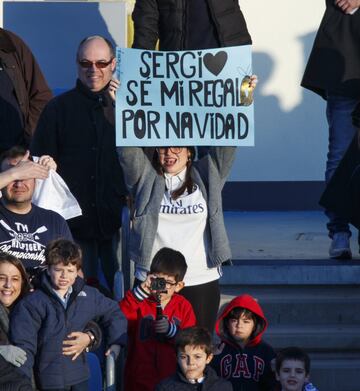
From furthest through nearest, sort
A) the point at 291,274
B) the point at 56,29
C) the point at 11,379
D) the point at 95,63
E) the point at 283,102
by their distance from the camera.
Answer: the point at 283,102
the point at 56,29
the point at 291,274
the point at 95,63
the point at 11,379

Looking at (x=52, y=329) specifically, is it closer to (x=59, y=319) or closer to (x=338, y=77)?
(x=59, y=319)

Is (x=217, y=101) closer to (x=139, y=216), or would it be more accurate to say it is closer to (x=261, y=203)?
(x=139, y=216)

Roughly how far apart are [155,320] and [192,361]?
0.52 meters

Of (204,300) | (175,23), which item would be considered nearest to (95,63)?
(175,23)

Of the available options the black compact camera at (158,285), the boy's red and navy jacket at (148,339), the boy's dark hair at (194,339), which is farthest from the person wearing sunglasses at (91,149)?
the boy's dark hair at (194,339)

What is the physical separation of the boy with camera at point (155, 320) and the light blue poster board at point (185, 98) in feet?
2.49

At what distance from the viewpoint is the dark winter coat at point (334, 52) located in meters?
10.1

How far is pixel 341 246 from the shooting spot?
1015 cm

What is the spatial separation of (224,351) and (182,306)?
Answer: 1.16ft

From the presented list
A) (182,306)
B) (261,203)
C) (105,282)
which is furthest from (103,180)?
(261,203)

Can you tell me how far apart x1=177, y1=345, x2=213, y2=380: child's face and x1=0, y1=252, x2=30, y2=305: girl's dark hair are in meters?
0.88

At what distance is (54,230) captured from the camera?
843 cm

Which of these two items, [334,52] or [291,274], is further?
[334,52]

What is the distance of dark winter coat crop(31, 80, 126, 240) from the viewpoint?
9.41 meters
